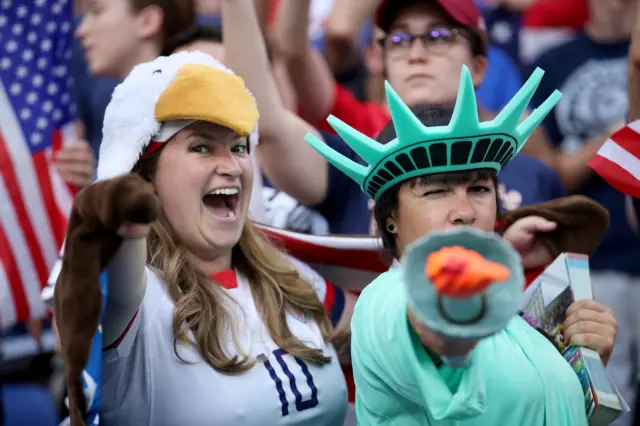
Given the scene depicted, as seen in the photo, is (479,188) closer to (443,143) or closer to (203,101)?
(443,143)

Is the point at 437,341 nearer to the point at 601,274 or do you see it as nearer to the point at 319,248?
the point at 319,248

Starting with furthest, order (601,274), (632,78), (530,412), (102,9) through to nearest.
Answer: (601,274)
(102,9)
(632,78)
(530,412)

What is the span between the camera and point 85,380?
241 centimetres

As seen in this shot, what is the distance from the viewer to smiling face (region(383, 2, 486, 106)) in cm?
370

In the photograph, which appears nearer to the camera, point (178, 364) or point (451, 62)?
point (178, 364)

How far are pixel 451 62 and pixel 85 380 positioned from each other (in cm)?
189

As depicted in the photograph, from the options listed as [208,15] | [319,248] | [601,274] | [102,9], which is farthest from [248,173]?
[208,15]

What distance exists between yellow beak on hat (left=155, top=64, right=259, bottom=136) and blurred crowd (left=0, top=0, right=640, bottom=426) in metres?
0.48

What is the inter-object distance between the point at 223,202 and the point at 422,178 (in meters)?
0.78

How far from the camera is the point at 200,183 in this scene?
2828mm

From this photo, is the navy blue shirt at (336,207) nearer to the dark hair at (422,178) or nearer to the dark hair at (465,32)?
the dark hair at (465,32)

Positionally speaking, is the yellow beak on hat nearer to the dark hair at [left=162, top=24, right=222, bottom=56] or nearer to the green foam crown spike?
the green foam crown spike

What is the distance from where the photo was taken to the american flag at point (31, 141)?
4125 mm

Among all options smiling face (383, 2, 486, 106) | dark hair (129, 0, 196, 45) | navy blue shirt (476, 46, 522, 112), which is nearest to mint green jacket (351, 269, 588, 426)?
smiling face (383, 2, 486, 106)
